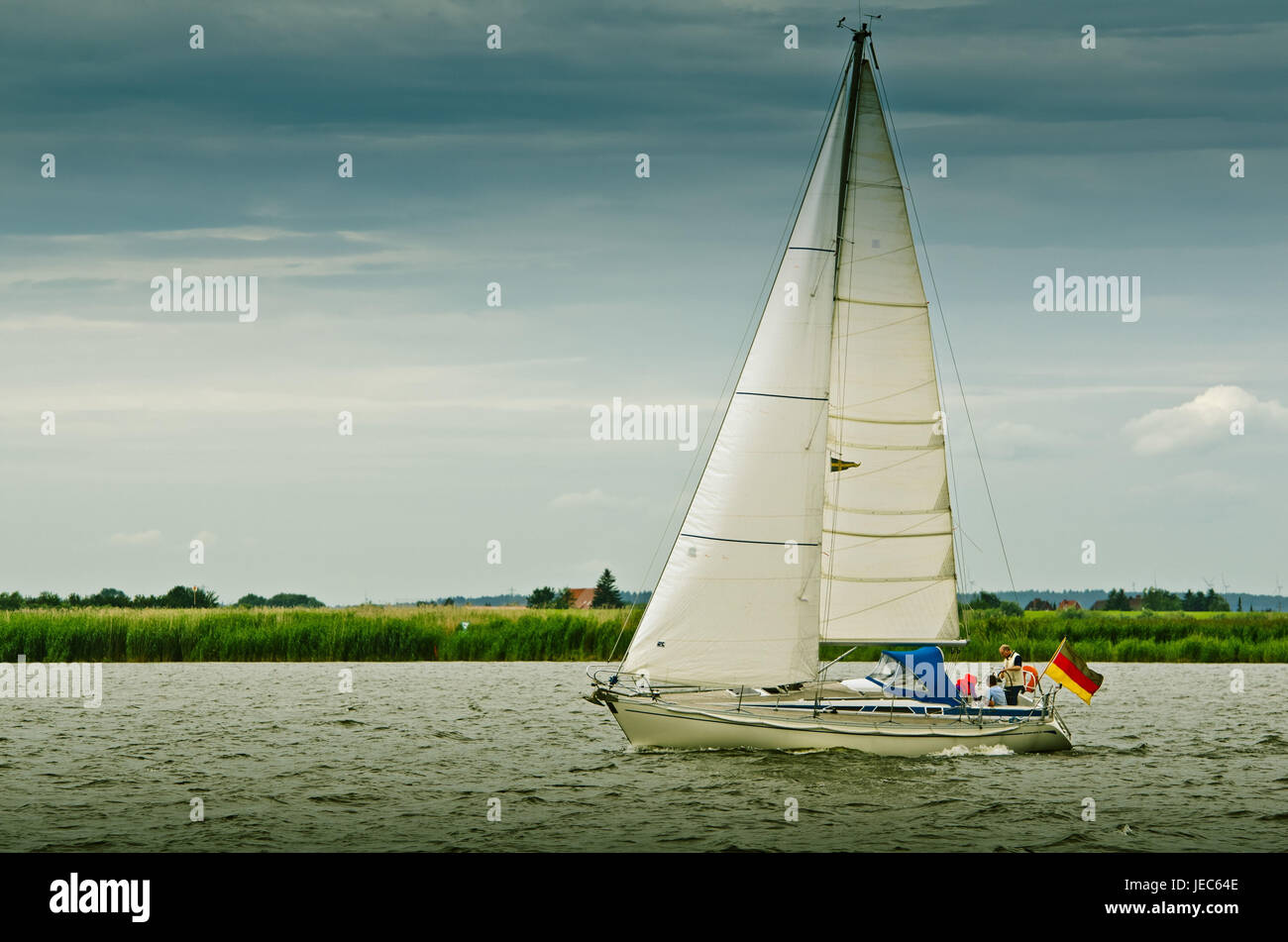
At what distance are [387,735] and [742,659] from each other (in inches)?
428

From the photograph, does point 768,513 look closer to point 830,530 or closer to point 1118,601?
point 830,530

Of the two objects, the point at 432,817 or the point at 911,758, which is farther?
the point at 911,758

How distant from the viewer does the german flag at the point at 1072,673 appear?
84.4 ft

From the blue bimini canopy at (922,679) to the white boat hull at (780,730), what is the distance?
2.20ft

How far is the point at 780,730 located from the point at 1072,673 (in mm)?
6381

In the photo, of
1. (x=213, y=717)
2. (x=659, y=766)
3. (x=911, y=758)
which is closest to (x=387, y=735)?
(x=213, y=717)

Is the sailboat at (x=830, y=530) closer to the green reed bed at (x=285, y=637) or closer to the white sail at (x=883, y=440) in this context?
the white sail at (x=883, y=440)

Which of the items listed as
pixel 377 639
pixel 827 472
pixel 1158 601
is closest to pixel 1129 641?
pixel 377 639

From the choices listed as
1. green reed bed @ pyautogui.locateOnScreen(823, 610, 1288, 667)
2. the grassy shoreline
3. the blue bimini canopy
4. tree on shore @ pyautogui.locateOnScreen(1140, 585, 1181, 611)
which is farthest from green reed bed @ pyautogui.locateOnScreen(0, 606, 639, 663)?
tree on shore @ pyautogui.locateOnScreen(1140, 585, 1181, 611)

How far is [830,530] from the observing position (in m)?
27.0

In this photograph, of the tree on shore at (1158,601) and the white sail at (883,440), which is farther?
the tree on shore at (1158,601)

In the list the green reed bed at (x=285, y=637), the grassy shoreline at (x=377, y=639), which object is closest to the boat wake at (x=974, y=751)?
the grassy shoreline at (x=377, y=639)

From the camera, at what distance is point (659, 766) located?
81.3 ft

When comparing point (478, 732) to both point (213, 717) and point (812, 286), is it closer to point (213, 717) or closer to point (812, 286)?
point (213, 717)
